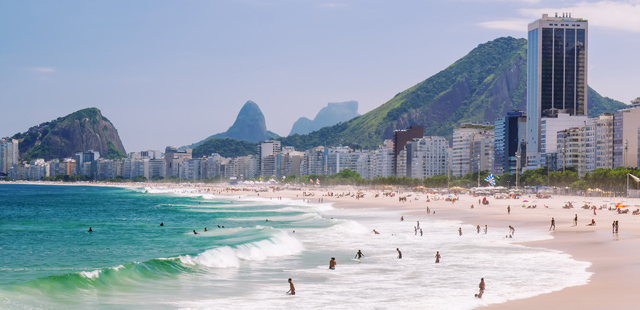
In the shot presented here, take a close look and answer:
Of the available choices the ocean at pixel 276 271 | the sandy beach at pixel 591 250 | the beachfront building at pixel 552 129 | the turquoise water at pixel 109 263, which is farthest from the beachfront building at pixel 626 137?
the ocean at pixel 276 271

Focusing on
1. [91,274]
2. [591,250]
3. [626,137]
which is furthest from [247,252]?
[626,137]

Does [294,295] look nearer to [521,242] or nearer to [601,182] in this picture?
[521,242]

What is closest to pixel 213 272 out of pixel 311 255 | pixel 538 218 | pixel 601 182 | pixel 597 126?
pixel 311 255

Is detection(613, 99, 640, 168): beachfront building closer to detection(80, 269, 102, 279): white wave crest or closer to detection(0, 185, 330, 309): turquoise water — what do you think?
detection(0, 185, 330, 309): turquoise water

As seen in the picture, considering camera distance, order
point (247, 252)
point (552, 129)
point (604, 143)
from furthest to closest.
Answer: point (552, 129) → point (604, 143) → point (247, 252)

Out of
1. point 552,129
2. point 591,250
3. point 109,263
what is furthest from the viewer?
point 552,129

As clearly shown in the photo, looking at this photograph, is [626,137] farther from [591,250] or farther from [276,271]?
[276,271]

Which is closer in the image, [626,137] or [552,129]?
[626,137]

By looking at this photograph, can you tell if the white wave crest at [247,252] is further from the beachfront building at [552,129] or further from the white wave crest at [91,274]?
the beachfront building at [552,129]

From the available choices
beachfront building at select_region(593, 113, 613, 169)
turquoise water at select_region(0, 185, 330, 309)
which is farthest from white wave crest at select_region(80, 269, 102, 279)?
beachfront building at select_region(593, 113, 613, 169)
